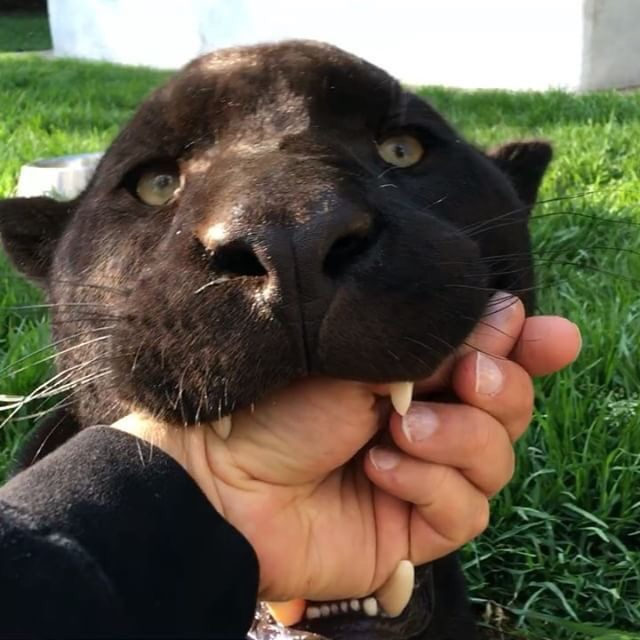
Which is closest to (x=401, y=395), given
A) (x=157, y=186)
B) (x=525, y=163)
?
(x=157, y=186)

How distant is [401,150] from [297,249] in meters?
0.55

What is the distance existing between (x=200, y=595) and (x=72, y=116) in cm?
612

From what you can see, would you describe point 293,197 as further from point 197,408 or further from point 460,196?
point 460,196

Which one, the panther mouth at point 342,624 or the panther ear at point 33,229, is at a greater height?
the panther ear at point 33,229

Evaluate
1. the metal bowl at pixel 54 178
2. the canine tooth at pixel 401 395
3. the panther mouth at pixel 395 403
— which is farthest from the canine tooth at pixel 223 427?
the metal bowl at pixel 54 178

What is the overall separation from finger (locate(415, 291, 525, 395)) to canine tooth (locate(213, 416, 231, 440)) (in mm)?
271

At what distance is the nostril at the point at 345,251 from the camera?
121cm

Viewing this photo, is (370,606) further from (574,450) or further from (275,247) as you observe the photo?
(574,450)

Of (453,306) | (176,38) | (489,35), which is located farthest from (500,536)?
(176,38)

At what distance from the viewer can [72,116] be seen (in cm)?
693

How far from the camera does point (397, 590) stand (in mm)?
1617

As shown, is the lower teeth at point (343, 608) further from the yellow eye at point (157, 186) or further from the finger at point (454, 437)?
the yellow eye at point (157, 186)

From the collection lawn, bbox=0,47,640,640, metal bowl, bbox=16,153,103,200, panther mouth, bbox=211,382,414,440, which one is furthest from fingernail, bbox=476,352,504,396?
metal bowl, bbox=16,153,103,200

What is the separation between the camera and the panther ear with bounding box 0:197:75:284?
2.00 metres
